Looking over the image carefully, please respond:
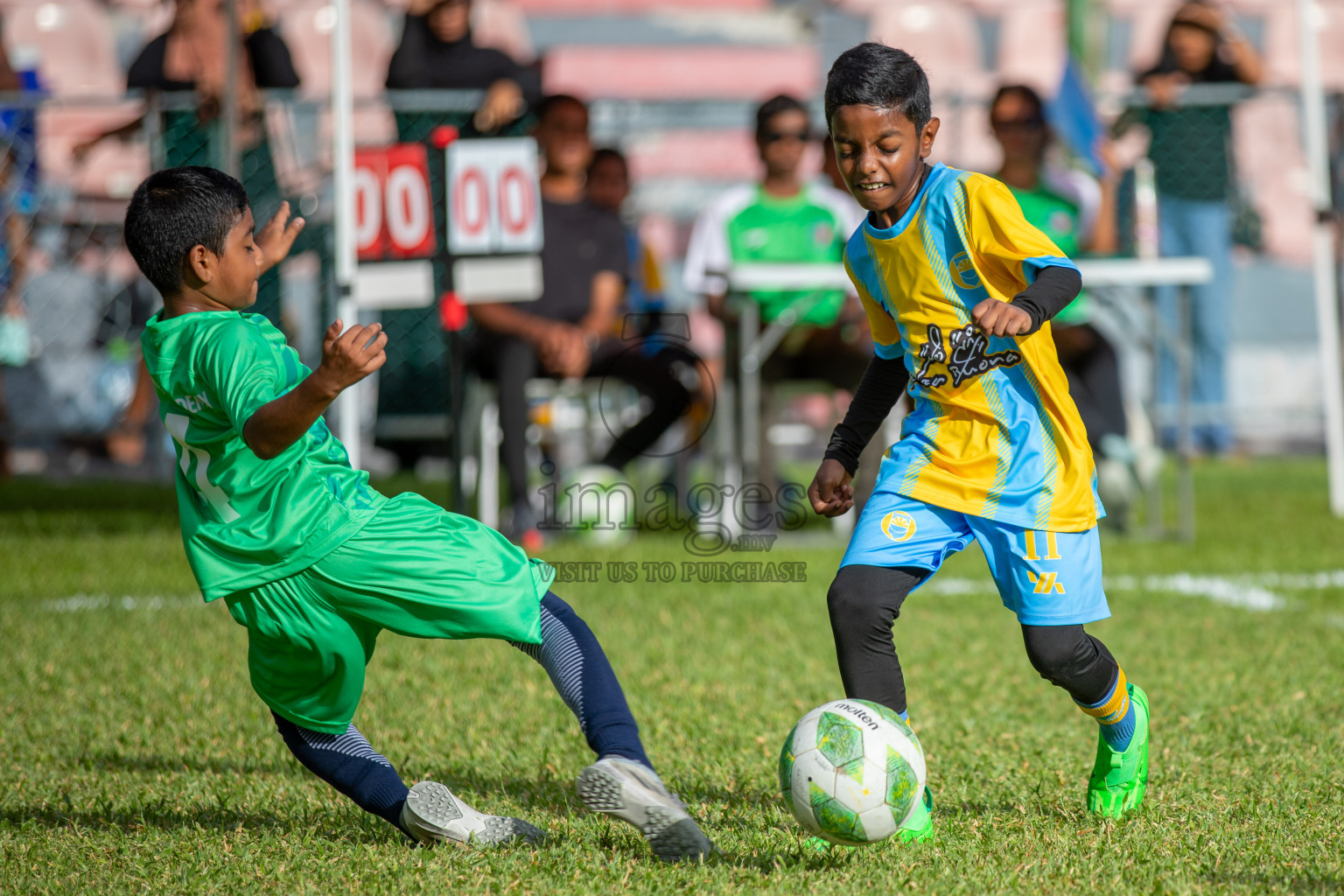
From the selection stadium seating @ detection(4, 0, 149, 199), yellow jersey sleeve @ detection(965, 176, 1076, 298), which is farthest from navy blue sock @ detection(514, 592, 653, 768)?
stadium seating @ detection(4, 0, 149, 199)

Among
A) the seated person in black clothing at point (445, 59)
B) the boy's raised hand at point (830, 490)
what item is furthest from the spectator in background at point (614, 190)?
the boy's raised hand at point (830, 490)

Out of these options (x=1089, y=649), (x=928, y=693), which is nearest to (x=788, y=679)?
(x=928, y=693)

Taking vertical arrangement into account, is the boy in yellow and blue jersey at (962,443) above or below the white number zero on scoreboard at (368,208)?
below

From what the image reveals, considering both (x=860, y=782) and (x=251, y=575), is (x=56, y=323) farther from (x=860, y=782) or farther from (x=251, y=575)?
(x=860, y=782)

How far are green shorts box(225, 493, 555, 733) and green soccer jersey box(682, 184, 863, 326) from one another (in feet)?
15.0

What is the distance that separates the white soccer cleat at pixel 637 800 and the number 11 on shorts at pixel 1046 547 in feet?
2.76

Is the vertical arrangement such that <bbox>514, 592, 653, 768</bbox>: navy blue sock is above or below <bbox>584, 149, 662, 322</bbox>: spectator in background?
below

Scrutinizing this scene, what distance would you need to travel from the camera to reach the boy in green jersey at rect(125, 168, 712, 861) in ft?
8.25

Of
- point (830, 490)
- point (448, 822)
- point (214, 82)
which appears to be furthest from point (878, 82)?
point (214, 82)

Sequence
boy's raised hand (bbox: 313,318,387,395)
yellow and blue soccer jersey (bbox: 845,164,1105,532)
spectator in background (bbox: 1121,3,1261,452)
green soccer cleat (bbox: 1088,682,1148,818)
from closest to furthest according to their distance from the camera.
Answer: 1. boy's raised hand (bbox: 313,318,387,395)
2. yellow and blue soccer jersey (bbox: 845,164,1105,532)
3. green soccer cleat (bbox: 1088,682,1148,818)
4. spectator in background (bbox: 1121,3,1261,452)

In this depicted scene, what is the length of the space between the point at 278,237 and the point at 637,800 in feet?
4.59

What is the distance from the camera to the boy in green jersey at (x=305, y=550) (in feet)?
8.25

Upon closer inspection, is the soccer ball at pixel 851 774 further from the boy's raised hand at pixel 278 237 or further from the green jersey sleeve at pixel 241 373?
the boy's raised hand at pixel 278 237

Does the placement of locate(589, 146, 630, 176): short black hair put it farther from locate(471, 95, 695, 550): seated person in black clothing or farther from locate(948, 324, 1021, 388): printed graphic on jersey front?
locate(948, 324, 1021, 388): printed graphic on jersey front
